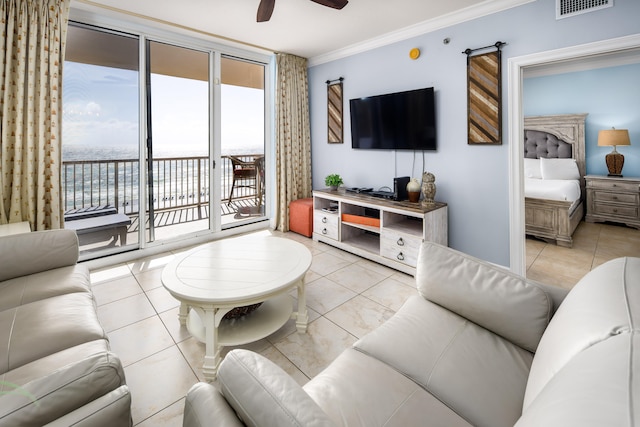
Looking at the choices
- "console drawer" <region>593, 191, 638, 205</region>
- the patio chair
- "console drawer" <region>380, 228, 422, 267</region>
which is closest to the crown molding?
the patio chair

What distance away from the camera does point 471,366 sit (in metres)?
1.14

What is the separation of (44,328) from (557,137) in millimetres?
6806

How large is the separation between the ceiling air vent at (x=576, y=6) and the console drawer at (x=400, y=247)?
2.16 metres

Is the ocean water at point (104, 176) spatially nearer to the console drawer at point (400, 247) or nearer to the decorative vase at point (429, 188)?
the console drawer at point (400, 247)

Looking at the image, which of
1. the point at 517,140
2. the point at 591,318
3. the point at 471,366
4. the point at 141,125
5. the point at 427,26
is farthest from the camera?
the point at 141,125

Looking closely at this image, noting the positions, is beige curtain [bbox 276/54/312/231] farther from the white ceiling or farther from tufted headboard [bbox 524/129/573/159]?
tufted headboard [bbox 524/129/573/159]

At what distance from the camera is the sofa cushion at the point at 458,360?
998 millimetres

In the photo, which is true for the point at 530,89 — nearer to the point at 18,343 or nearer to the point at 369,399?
the point at 369,399

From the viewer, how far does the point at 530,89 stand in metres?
5.52

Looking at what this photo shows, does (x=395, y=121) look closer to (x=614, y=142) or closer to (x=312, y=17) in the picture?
(x=312, y=17)

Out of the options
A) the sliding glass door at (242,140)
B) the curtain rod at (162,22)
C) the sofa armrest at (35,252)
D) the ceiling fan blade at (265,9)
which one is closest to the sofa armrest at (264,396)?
the sofa armrest at (35,252)

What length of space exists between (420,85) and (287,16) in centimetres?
158

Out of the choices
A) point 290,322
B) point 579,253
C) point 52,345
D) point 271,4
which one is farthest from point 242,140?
point 579,253

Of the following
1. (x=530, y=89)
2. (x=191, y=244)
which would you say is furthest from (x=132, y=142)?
(x=530, y=89)
